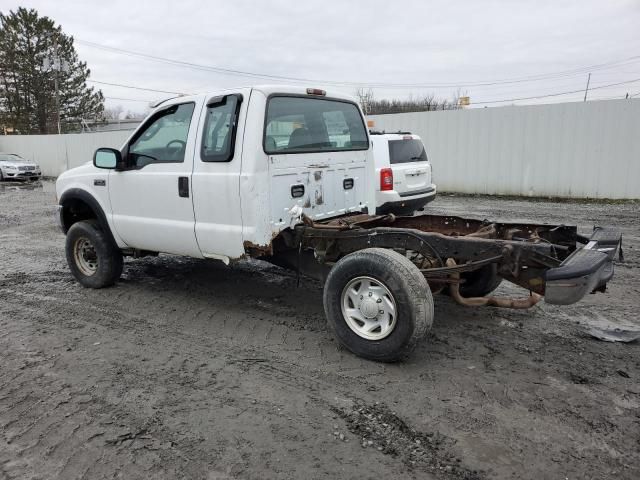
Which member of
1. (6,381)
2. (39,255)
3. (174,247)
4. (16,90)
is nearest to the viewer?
(6,381)

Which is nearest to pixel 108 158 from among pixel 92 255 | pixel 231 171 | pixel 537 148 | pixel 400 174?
pixel 92 255

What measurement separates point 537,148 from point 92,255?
38.8 feet

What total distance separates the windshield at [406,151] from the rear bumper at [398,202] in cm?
64

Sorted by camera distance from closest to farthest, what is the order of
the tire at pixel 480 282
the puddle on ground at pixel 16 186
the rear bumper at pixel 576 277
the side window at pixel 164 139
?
the rear bumper at pixel 576 277 → the side window at pixel 164 139 → the tire at pixel 480 282 → the puddle on ground at pixel 16 186

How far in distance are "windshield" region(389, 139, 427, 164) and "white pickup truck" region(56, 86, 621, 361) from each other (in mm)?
3466

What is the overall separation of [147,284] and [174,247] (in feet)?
4.65

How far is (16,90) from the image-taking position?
40469 mm

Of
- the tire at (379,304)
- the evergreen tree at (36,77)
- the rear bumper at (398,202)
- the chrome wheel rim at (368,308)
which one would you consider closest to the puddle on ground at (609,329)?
the tire at (379,304)

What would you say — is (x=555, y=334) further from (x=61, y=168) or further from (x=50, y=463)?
(x=61, y=168)

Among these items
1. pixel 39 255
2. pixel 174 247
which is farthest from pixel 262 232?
pixel 39 255

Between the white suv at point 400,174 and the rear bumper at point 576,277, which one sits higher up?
the white suv at point 400,174

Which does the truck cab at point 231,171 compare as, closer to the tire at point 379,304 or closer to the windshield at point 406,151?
the tire at point 379,304

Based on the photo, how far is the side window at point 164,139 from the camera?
4.80 m

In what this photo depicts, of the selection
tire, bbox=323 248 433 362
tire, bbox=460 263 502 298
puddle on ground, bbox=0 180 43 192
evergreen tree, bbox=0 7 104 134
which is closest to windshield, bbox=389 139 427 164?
tire, bbox=460 263 502 298
